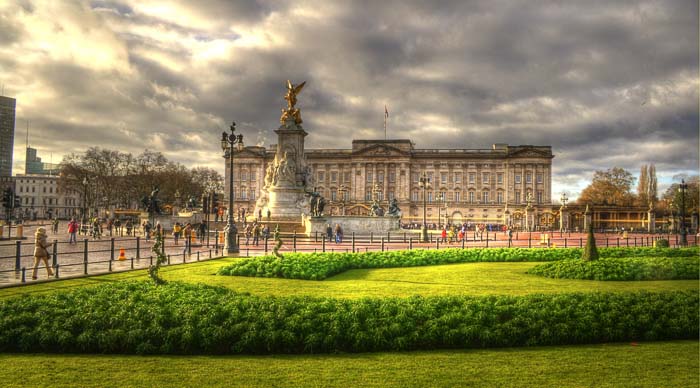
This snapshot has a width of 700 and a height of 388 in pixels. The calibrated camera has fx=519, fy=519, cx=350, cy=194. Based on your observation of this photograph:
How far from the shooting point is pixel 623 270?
16.5m

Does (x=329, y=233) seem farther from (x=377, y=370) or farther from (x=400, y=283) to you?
(x=377, y=370)

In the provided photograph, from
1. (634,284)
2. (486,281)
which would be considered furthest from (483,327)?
(634,284)

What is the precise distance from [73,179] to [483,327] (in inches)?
4018

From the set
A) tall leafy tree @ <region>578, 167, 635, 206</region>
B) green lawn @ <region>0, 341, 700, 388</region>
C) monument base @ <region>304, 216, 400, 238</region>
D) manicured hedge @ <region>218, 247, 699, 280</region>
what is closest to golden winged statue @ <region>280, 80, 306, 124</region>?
monument base @ <region>304, 216, 400, 238</region>

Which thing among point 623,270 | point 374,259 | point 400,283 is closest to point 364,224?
point 374,259

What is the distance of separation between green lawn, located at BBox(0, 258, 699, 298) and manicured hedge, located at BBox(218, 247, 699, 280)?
17.5 inches

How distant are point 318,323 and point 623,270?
39.6 ft

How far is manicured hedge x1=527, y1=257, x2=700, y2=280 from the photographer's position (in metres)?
16.2

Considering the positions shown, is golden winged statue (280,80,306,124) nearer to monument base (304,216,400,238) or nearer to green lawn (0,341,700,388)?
monument base (304,216,400,238)

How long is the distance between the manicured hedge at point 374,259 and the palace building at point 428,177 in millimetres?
82515

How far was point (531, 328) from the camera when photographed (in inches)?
344

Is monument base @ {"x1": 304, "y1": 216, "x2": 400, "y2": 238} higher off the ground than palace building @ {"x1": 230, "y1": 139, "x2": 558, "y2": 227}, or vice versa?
palace building @ {"x1": 230, "y1": 139, "x2": 558, "y2": 227}

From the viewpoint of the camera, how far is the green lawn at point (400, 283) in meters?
13.1

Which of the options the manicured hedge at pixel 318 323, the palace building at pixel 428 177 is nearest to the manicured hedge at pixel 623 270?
the manicured hedge at pixel 318 323
